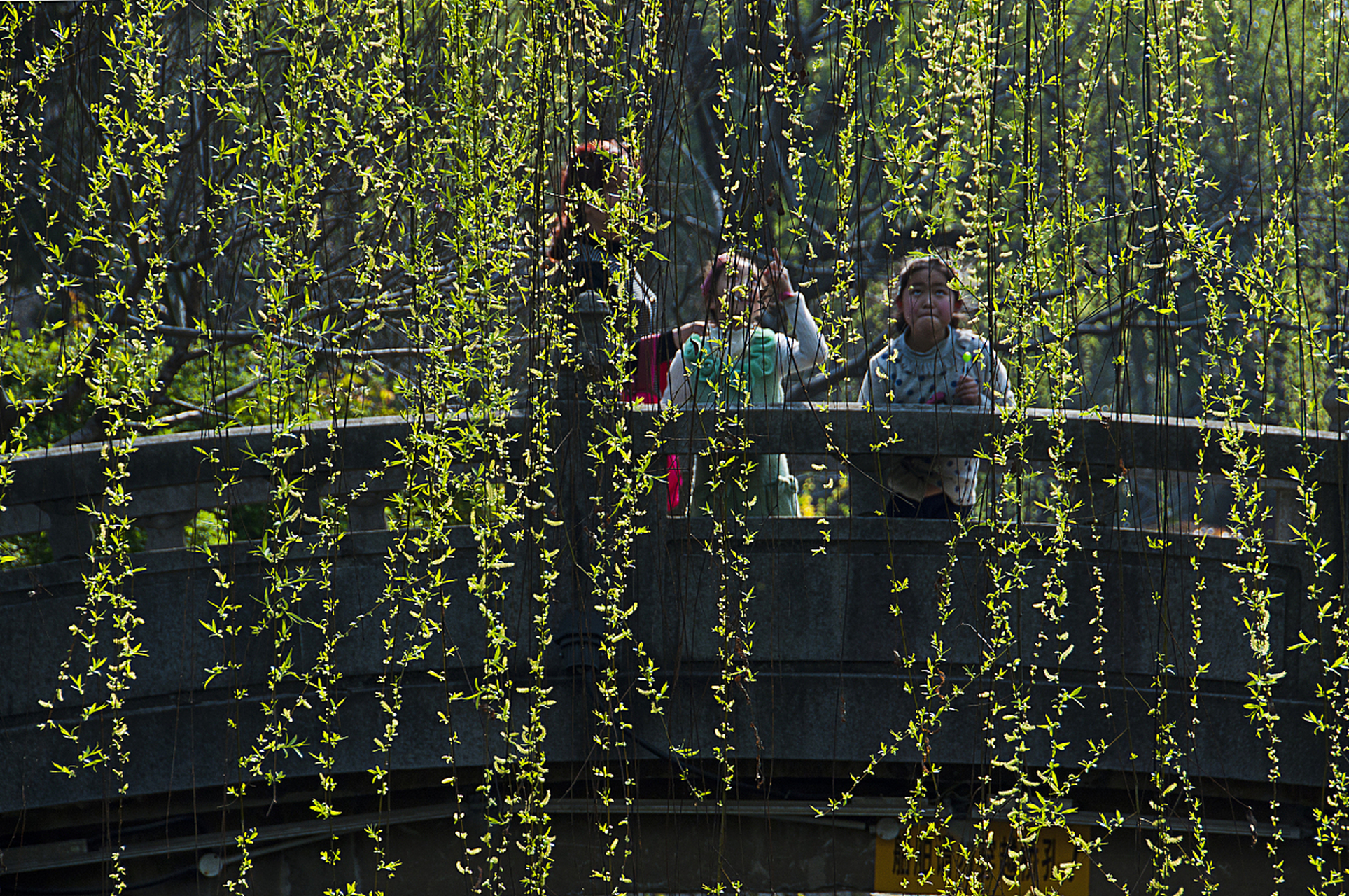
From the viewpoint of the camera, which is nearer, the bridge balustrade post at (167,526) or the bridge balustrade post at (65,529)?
the bridge balustrade post at (65,529)

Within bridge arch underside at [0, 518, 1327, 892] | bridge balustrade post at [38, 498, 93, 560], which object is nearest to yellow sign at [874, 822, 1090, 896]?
bridge arch underside at [0, 518, 1327, 892]

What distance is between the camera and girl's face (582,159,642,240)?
208cm

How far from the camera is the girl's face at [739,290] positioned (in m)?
2.09

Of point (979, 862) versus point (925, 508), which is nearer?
point (979, 862)

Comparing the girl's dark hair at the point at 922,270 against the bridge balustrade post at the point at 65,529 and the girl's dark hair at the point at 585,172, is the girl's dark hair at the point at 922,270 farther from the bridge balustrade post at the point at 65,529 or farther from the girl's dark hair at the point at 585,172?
the bridge balustrade post at the point at 65,529

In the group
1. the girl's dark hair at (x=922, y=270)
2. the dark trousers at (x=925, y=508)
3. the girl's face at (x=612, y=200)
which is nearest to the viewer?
the girl's face at (x=612, y=200)

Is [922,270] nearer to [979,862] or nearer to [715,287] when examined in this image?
[715,287]

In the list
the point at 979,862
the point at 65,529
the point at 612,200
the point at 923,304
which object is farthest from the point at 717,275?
the point at 65,529

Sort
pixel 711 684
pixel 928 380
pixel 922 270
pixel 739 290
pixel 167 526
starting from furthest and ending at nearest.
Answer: pixel 167 526 → pixel 928 380 → pixel 922 270 → pixel 711 684 → pixel 739 290

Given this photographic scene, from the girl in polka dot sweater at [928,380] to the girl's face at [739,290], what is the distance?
1.00 ft

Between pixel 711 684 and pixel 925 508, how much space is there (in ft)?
2.48

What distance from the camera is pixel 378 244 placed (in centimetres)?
205

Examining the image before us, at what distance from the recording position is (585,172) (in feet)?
6.99

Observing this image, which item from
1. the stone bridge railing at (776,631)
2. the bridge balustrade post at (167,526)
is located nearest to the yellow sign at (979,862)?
the stone bridge railing at (776,631)
